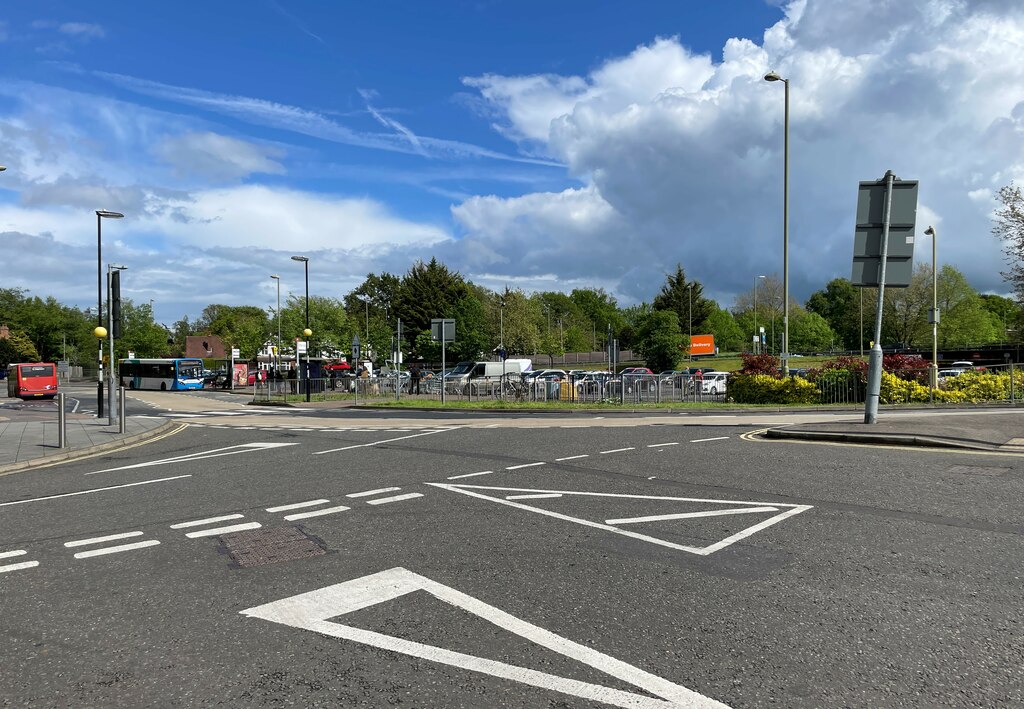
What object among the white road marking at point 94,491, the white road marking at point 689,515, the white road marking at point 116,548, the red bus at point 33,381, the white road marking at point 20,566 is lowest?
the red bus at point 33,381

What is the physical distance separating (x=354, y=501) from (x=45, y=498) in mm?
4123

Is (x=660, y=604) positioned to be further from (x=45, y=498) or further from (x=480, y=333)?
(x=480, y=333)

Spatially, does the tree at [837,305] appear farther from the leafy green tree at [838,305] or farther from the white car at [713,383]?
the white car at [713,383]

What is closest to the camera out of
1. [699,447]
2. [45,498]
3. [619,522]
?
[619,522]

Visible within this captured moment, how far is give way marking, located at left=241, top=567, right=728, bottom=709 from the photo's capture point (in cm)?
320

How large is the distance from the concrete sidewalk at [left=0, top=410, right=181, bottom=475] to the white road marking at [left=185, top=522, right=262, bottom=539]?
7235mm

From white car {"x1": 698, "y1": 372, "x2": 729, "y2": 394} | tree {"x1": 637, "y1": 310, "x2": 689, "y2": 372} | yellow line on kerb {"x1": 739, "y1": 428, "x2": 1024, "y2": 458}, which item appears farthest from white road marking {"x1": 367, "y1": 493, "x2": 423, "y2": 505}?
tree {"x1": 637, "y1": 310, "x2": 689, "y2": 372}

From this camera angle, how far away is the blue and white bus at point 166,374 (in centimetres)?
5741

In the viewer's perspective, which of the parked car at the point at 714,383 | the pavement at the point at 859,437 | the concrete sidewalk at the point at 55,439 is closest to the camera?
the pavement at the point at 859,437

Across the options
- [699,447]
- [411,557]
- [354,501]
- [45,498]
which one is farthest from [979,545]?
[45,498]

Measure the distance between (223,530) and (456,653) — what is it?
12.3ft

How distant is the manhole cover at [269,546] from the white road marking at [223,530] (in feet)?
0.43

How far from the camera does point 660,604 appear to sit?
4.30 m

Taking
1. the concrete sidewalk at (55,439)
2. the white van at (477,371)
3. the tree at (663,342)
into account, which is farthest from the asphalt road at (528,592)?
the tree at (663,342)
